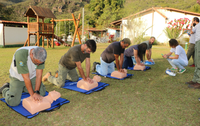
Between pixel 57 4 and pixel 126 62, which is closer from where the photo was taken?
pixel 126 62

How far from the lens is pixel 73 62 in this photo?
410 cm

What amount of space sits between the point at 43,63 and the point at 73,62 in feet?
4.04

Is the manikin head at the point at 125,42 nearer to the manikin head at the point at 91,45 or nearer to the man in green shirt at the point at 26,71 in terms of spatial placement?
the manikin head at the point at 91,45

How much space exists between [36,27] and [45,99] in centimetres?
1322

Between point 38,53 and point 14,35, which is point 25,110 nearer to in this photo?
point 38,53

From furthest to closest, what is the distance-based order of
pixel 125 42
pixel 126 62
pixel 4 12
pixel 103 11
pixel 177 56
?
pixel 103 11 < pixel 4 12 < pixel 126 62 < pixel 177 56 < pixel 125 42

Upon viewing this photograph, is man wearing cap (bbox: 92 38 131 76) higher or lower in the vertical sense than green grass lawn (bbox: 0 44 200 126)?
higher

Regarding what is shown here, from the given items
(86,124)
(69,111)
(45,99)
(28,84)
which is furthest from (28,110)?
(86,124)

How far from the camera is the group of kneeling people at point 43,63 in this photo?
8.61ft

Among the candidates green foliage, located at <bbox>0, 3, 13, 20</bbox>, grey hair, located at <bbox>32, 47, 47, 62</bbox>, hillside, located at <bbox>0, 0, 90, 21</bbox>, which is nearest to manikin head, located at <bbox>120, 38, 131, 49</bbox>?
grey hair, located at <bbox>32, 47, 47, 62</bbox>

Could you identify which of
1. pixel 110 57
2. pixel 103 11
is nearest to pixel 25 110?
pixel 110 57

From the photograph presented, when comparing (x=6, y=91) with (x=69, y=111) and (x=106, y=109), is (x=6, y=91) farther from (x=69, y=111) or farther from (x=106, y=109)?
(x=106, y=109)

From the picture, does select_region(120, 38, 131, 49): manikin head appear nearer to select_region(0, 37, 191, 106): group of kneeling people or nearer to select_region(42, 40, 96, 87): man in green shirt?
select_region(0, 37, 191, 106): group of kneeling people

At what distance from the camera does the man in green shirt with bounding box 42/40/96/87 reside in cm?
376
